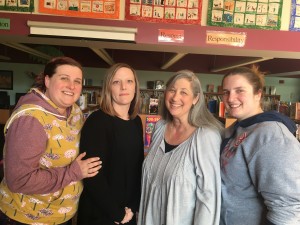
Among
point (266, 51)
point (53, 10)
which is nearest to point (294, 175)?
point (266, 51)

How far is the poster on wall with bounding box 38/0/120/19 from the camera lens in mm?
2062

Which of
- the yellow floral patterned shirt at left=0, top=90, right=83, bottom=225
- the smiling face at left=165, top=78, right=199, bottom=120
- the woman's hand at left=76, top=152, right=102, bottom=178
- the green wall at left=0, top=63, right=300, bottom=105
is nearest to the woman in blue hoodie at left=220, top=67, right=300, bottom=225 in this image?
the smiling face at left=165, top=78, right=199, bottom=120

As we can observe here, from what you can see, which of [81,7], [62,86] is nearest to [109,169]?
[62,86]

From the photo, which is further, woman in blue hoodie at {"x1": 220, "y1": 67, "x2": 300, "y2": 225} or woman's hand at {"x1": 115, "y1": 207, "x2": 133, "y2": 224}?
woman's hand at {"x1": 115, "y1": 207, "x2": 133, "y2": 224}

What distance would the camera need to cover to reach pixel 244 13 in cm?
217

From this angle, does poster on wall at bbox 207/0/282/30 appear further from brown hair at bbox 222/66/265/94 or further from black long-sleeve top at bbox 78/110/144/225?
black long-sleeve top at bbox 78/110/144/225

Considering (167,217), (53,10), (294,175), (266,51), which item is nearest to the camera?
(294,175)

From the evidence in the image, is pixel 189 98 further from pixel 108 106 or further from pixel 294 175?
pixel 294 175

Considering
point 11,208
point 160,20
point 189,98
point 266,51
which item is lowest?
point 11,208

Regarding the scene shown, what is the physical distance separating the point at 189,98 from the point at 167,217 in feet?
2.15

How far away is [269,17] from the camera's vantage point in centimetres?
218

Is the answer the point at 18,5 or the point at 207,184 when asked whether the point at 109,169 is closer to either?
the point at 207,184

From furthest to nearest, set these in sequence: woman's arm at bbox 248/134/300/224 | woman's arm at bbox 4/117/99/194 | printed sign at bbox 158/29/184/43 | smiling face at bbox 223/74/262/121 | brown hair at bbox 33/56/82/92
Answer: printed sign at bbox 158/29/184/43 → brown hair at bbox 33/56/82/92 → smiling face at bbox 223/74/262/121 → woman's arm at bbox 4/117/99/194 → woman's arm at bbox 248/134/300/224

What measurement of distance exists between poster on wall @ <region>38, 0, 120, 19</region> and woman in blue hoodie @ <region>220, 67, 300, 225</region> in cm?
127
